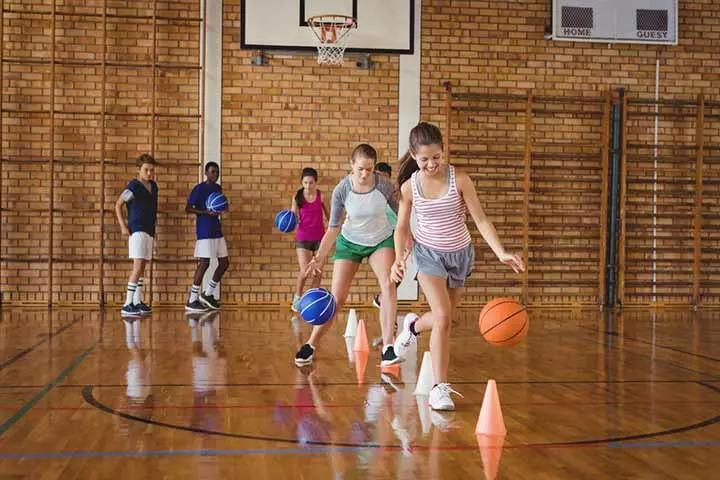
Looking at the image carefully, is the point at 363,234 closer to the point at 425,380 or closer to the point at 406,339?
the point at 406,339

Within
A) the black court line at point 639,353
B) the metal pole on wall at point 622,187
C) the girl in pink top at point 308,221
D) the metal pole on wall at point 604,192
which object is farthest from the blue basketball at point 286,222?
the metal pole on wall at point 622,187

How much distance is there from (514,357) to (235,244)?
18.9ft

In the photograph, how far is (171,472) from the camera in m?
3.61

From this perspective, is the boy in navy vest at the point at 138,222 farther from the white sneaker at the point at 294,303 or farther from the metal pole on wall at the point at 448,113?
the metal pole on wall at the point at 448,113

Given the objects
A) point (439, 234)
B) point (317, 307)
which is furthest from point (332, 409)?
point (317, 307)

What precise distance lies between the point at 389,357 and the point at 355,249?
2.67ft

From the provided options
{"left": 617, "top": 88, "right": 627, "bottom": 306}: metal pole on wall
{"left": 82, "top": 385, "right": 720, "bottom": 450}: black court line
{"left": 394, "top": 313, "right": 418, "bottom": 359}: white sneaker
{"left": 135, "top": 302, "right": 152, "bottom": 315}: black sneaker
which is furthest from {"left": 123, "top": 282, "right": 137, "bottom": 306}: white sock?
{"left": 617, "top": 88, "right": 627, "bottom": 306}: metal pole on wall

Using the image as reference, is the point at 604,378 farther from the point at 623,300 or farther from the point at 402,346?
the point at 623,300

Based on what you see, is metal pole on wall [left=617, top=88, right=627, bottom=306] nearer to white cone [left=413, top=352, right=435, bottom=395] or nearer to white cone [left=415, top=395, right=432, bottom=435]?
white cone [left=413, top=352, right=435, bottom=395]

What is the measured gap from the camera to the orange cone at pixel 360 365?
20.3ft

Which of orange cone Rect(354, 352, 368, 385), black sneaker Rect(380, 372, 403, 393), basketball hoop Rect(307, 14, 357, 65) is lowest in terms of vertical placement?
orange cone Rect(354, 352, 368, 385)

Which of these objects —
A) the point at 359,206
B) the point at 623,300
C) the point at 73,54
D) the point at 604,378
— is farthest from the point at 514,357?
→ the point at 73,54

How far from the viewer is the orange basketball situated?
5.15 metres

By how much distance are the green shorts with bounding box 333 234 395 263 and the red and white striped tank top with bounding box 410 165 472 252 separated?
1.38 meters
